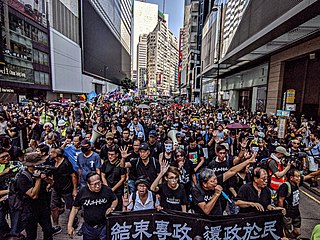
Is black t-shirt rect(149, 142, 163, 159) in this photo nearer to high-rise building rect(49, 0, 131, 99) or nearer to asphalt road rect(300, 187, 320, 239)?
asphalt road rect(300, 187, 320, 239)

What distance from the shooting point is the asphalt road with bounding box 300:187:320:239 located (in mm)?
4523

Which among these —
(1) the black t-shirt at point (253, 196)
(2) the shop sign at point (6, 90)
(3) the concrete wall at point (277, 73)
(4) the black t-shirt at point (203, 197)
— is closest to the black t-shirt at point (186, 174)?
(4) the black t-shirt at point (203, 197)

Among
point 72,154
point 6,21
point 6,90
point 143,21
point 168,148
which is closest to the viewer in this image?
point 168,148

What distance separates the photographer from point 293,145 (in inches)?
240

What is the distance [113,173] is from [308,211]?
15.5 ft

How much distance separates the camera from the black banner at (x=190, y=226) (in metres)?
2.98

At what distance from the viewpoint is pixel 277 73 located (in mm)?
16953

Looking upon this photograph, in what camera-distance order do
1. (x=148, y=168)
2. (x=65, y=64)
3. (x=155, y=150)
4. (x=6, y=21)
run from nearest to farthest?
(x=148, y=168) < (x=155, y=150) < (x=6, y=21) < (x=65, y=64)

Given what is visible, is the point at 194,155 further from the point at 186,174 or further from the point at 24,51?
the point at 24,51

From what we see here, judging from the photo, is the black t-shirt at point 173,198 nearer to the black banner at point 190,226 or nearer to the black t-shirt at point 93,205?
the black banner at point 190,226

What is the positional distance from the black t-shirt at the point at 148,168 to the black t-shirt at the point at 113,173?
0.28 m

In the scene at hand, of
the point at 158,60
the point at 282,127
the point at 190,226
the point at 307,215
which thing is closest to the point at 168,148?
the point at 190,226

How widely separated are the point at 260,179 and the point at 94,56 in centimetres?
6299

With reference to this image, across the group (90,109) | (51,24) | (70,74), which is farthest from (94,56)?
(90,109)
